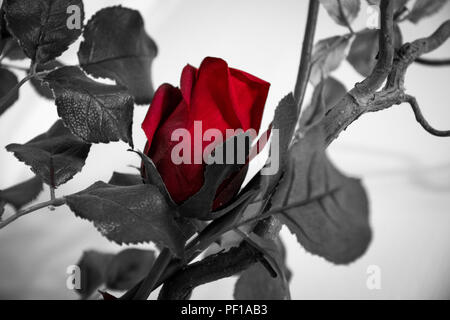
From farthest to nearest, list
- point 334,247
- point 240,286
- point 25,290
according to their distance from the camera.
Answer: point 25,290
point 240,286
point 334,247

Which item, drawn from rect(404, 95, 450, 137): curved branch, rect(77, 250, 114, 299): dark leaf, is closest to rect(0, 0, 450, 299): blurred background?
rect(77, 250, 114, 299): dark leaf

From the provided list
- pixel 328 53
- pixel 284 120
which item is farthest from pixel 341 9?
pixel 284 120

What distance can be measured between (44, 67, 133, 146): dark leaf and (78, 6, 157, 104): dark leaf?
38mm

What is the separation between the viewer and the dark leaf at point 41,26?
17 centimetres

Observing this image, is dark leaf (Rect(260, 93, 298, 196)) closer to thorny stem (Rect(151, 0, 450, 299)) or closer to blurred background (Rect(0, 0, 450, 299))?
thorny stem (Rect(151, 0, 450, 299))

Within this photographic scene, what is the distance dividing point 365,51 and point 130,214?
16 cm

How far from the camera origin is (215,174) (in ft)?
0.48

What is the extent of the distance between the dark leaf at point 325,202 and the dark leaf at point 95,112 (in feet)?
0.20


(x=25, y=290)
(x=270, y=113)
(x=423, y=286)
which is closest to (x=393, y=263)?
(x=423, y=286)

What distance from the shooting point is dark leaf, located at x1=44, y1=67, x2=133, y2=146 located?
0.17m
